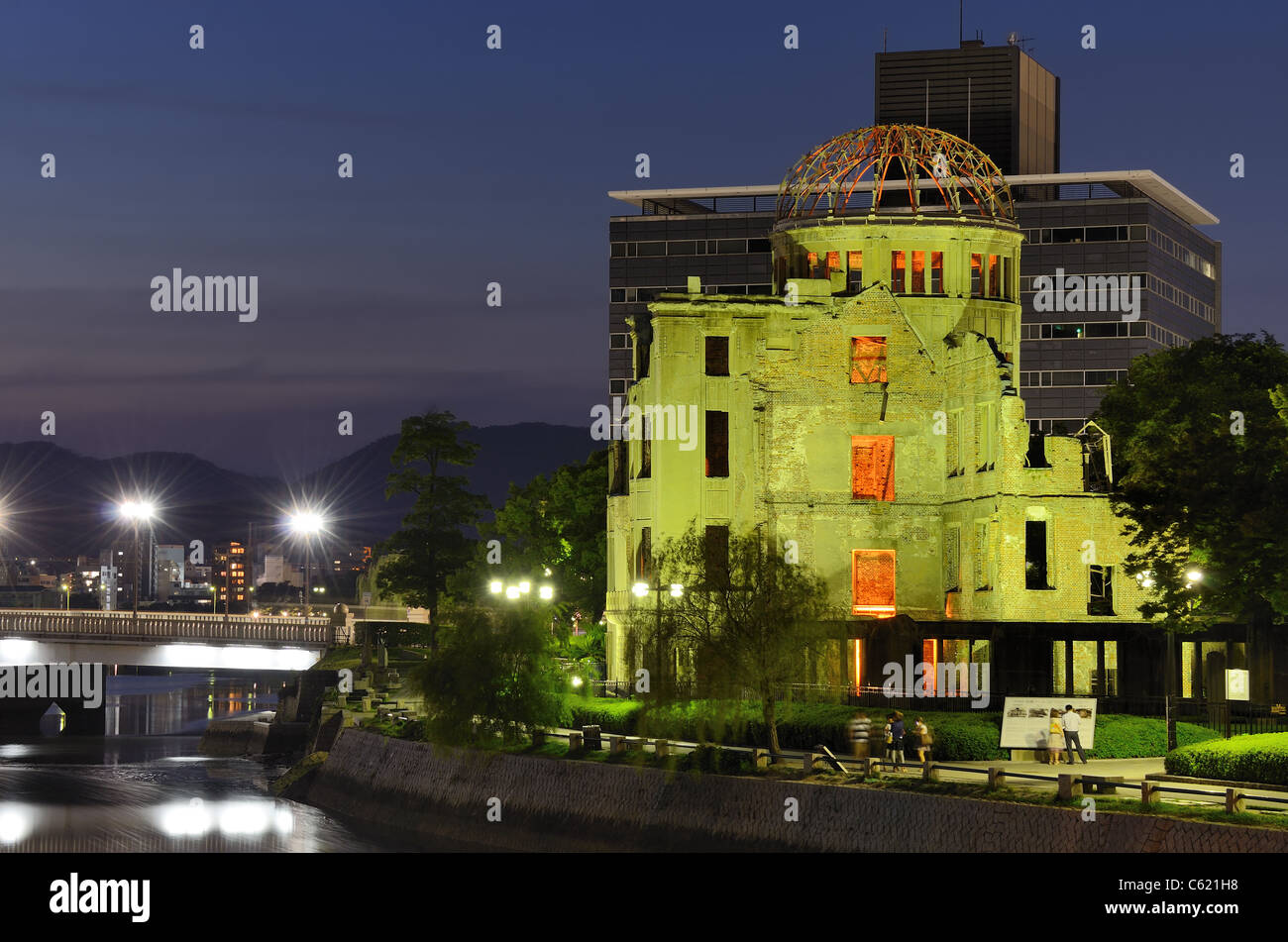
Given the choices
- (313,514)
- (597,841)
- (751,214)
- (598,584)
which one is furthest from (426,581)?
(751,214)

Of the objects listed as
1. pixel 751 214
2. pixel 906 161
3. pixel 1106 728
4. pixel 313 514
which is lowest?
pixel 1106 728

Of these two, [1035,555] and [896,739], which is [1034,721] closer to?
[896,739]

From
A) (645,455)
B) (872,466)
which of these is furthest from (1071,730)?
(645,455)

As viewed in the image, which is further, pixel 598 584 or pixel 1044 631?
pixel 598 584

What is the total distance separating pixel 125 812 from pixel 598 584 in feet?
94.3

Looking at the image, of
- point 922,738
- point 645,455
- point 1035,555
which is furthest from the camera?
point 645,455

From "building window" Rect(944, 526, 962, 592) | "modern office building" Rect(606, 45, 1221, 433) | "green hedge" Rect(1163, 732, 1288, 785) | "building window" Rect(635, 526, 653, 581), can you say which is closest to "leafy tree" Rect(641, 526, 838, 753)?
"green hedge" Rect(1163, 732, 1288, 785)

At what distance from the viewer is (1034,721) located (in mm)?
60344

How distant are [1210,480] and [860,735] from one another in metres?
16.6

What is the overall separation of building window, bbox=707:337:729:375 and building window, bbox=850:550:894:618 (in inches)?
390

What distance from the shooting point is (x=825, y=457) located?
3342 inches
